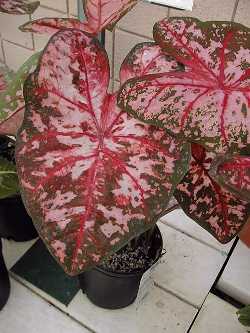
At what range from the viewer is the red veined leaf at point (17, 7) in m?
0.82

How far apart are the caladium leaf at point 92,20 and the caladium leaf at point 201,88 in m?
0.14

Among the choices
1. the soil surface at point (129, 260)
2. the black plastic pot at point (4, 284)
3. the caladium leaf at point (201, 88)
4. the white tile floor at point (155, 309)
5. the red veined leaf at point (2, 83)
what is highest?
the caladium leaf at point (201, 88)

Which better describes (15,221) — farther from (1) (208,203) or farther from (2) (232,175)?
(2) (232,175)

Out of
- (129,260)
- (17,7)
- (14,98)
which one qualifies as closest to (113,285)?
(129,260)

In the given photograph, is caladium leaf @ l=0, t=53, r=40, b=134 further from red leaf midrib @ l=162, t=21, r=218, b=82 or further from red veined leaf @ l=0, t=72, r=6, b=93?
red leaf midrib @ l=162, t=21, r=218, b=82

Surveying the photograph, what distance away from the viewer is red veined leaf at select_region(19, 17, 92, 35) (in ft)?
2.45

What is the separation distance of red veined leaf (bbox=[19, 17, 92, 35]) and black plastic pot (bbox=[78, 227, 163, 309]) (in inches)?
19.1

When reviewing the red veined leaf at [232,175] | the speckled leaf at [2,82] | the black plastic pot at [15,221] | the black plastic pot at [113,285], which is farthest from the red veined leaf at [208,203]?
the black plastic pot at [15,221]

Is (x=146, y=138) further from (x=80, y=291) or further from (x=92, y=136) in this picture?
(x=80, y=291)

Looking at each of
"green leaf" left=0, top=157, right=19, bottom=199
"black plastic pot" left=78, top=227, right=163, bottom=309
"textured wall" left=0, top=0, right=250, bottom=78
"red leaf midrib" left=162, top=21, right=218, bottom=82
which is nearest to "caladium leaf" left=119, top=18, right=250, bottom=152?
"red leaf midrib" left=162, top=21, right=218, bottom=82

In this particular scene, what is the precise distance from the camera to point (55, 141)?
0.58 meters

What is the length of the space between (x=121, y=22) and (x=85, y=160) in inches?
34.8

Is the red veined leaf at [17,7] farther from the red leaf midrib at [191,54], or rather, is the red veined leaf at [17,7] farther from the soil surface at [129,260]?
the soil surface at [129,260]

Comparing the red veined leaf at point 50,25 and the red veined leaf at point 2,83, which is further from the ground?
the red veined leaf at point 50,25
